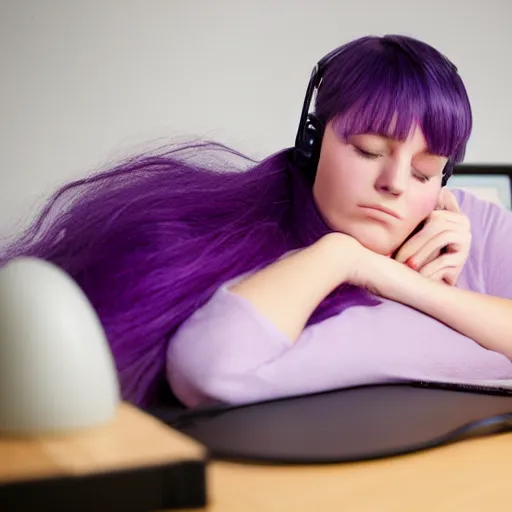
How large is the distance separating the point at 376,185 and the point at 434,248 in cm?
12

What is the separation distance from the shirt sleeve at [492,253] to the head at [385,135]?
5.7 inches

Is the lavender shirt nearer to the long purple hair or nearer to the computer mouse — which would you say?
the long purple hair

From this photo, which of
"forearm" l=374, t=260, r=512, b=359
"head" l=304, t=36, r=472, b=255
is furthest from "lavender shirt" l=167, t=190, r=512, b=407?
"head" l=304, t=36, r=472, b=255

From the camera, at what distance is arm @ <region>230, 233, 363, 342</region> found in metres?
0.67

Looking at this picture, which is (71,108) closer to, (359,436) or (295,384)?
(295,384)

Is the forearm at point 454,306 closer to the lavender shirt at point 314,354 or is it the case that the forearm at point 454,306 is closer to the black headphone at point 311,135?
the lavender shirt at point 314,354

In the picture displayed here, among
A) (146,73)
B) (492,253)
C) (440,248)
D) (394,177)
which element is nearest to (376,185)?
(394,177)

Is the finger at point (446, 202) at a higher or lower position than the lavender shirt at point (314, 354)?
higher

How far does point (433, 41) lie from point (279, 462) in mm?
946

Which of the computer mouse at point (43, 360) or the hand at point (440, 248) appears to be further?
the hand at point (440, 248)

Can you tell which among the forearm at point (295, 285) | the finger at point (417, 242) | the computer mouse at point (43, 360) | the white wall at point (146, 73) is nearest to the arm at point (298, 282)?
the forearm at point (295, 285)

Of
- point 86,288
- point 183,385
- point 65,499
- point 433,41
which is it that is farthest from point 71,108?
point 65,499

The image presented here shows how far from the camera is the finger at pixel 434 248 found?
86cm

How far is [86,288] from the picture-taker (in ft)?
2.27
